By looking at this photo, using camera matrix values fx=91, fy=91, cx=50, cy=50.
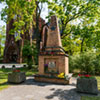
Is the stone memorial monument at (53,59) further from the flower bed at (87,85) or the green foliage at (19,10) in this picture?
the green foliage at (19,10)

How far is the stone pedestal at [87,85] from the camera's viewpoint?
196 inches

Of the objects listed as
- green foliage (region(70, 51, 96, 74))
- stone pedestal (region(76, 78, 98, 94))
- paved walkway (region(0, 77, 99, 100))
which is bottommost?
paved walkway (region(0, 77, 99, 100))

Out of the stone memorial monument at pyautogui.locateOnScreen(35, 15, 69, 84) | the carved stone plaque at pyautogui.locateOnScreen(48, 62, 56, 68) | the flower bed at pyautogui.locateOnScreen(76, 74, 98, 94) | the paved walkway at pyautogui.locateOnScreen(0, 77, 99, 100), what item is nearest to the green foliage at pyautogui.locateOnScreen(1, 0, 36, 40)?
the stone memorial monument at pyautogui.locateOnScreen(35, 15, 69, 84)

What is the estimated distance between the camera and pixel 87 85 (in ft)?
16.7

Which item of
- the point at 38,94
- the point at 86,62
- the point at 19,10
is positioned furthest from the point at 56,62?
the point at 19,10

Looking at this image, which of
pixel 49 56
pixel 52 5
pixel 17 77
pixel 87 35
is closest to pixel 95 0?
pixel 87 35

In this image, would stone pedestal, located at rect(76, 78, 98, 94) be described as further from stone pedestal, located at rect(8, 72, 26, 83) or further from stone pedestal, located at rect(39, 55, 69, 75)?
stone pedestal, located at rect(8, 72, 26, 83)

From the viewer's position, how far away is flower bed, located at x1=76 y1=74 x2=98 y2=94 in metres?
4.98

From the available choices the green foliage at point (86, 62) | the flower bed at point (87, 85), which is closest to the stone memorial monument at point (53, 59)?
the flower bed at point (87, 85)

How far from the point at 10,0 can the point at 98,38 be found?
45.3 ft

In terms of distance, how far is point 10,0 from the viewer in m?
13.6

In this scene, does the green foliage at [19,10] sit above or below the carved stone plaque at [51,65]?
above

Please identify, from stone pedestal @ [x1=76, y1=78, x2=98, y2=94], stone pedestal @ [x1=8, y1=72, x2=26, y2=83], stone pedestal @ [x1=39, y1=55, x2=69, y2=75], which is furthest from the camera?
stone pedestal @ [x1=39, y1=55, x2=69, y2=75]

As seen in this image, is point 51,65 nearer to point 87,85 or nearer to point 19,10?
point 87,85
